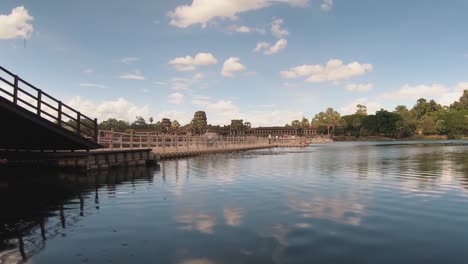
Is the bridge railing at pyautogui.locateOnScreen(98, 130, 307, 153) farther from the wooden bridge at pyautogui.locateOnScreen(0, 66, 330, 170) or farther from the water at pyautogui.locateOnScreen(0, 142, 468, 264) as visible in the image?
the water at pyautogui.locateOnScreen(0, 142, 468, 264)

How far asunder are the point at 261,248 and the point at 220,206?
16.0 feet

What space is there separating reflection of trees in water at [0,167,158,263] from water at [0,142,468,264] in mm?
32

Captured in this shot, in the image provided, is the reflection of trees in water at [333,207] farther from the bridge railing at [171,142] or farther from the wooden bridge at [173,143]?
the bridge railing at [171,142]

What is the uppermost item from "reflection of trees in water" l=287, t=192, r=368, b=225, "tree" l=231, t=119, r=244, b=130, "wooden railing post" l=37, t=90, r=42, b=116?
"tree" l=231, t=119, r=244, b=130

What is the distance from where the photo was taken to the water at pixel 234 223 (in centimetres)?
719

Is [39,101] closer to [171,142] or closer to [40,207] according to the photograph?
[40,207]

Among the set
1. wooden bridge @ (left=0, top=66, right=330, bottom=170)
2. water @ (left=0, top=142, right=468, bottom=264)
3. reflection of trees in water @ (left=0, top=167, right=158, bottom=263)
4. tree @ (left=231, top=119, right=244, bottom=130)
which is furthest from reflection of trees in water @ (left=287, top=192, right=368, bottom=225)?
tree @ (left=231, top=119, right=244, bottom=130)

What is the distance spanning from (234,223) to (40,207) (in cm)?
658

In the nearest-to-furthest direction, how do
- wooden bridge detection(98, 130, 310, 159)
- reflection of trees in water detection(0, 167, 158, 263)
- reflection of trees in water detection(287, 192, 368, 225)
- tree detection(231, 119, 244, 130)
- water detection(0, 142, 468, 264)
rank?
water detection(0, 142, 468, 264) < reflection of trees in water detection(0, 167, 158, 263) < reflection of trees in water detection(287, 192, 368, 225) < wooden bridge detection(98, 130, 310, 159) < tree detection(231, 119, 244, 130)

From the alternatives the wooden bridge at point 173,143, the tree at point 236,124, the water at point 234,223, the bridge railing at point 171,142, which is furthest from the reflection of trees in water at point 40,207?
the tree at point 236,124

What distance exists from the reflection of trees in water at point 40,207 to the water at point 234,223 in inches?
1.3

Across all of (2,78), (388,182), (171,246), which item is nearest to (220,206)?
(171,246)

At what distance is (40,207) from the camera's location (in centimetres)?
1192

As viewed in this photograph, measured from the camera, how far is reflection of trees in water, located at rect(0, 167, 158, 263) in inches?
308
